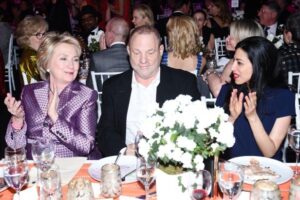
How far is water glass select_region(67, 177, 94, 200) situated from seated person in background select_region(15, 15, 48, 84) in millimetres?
2731

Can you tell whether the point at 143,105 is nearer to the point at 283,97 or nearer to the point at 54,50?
the point at 54,50

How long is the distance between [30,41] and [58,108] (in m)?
1.95

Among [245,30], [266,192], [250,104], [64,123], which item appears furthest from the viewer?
[245,30]

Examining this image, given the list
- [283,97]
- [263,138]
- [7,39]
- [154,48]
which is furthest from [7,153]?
[7,39]

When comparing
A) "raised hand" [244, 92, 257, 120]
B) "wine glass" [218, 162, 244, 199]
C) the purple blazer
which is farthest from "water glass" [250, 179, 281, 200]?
the purple blazer

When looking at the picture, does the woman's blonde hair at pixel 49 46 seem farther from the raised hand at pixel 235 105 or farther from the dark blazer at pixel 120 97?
the raised hand at pixel 235 105

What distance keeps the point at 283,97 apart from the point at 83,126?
1229 millimetres

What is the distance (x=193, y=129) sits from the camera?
160 centimetres

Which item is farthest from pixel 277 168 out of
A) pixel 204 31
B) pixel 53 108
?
pixel 204 31

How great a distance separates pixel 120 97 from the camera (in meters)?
2.84

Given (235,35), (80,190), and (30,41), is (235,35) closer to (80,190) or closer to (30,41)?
(30,41)

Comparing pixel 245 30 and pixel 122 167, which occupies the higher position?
pixel 245 30

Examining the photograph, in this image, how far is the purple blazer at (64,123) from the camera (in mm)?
2578

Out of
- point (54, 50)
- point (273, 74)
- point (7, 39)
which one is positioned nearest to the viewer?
point (273, 74)
